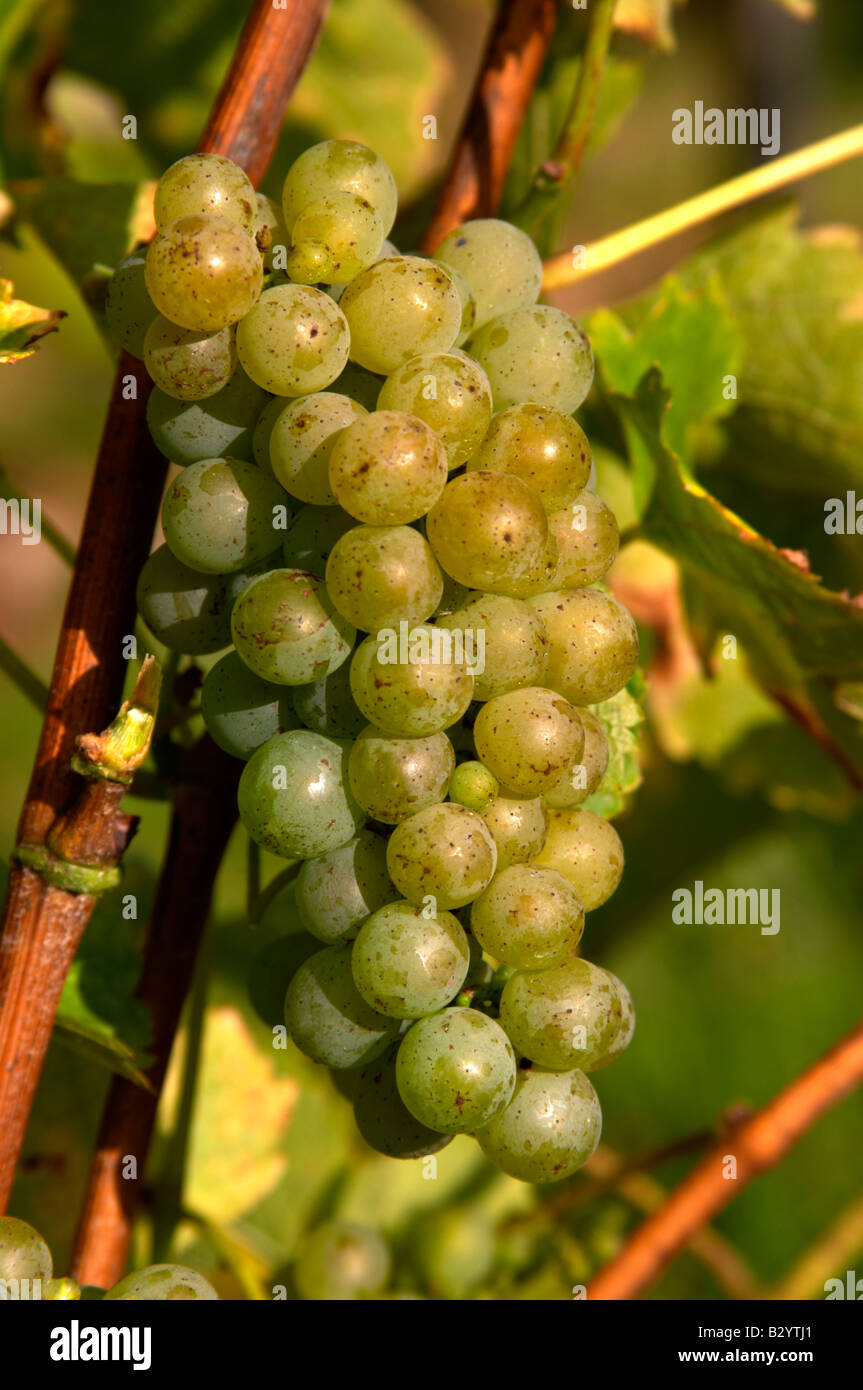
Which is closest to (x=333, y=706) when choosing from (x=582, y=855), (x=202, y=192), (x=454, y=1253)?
(x=582, y=855)

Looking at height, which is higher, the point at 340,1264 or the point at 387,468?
the point at 387,468

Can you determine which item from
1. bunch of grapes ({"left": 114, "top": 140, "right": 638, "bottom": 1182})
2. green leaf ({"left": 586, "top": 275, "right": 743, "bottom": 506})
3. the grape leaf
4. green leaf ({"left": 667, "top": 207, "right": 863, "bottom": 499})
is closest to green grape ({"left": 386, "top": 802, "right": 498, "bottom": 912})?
bunch of grapes ({"left": 114, "top": 140, "right": 638, "bottom": 1182})

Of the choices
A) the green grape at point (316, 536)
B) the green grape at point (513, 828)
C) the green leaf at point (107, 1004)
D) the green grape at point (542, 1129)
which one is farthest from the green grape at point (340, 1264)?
the green grape at point (316, 536)

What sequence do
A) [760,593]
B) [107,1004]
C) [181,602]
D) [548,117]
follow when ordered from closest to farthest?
1. [181,602]
2. [107,1004]
3. [760,593]
4. [548,117]

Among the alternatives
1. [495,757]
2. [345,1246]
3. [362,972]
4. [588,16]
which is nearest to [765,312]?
[588,16]

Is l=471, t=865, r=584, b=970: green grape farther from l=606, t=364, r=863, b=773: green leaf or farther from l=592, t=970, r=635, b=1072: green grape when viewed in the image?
l=606, t=364, r=863, b=773: green leaf

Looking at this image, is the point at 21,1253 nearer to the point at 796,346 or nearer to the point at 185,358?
the point at 185,358
